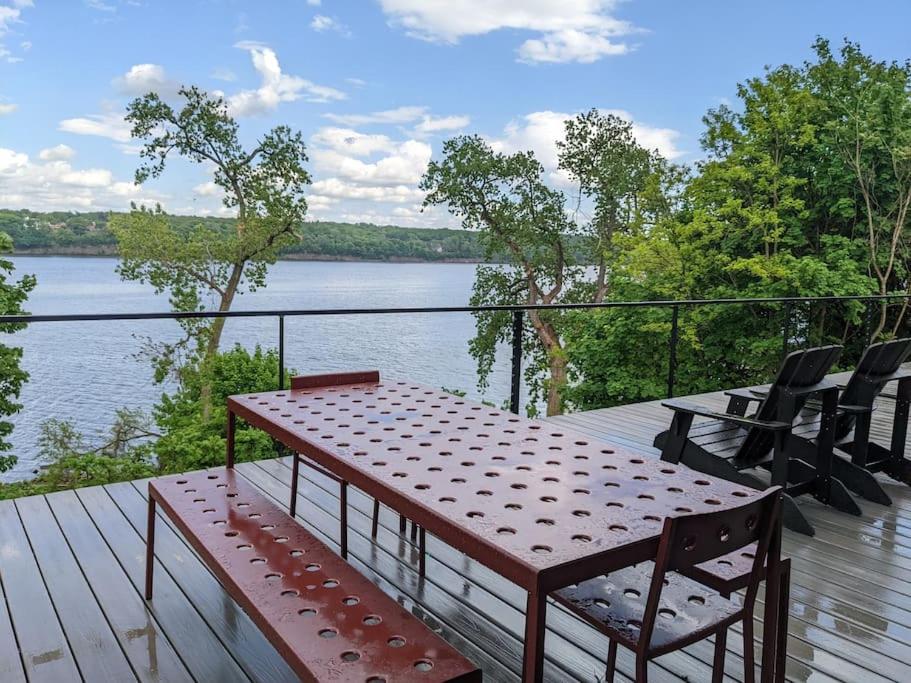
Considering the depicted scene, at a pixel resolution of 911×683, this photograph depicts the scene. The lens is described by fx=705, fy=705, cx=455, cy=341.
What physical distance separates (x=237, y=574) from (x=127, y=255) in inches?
796

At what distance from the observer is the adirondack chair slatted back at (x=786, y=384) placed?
3303mm

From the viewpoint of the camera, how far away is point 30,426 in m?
19.6

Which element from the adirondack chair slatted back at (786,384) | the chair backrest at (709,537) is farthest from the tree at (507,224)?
the chair backrest at (709,537)

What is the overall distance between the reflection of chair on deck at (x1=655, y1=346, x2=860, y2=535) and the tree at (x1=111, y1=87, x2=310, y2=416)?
16.5 metres

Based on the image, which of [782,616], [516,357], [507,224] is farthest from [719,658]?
[507,224]

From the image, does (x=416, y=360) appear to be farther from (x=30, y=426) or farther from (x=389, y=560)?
(x=389, y=560)

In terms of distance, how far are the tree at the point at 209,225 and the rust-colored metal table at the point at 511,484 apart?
55.3 feet

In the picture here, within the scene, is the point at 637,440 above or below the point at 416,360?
above

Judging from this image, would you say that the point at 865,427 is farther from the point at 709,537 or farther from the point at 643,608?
the point at 709,537

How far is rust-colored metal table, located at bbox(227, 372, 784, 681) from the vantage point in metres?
1.43

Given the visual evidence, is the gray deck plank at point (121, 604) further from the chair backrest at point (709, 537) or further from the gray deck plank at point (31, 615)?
the chair backrest at point (709, 537)

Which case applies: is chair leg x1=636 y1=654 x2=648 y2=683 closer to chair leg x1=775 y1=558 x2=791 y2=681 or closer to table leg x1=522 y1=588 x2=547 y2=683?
table leg x1=522 y1=588 x2=547 y2=683

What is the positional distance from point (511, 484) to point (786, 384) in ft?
6.73

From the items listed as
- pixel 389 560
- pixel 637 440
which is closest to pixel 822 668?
pixel 389 560
